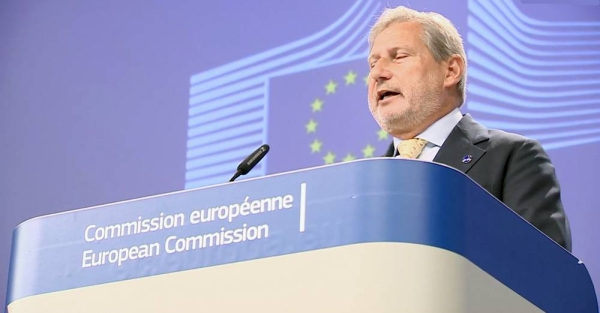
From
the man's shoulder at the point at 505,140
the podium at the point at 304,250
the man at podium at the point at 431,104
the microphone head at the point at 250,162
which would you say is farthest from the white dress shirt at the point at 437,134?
the podium at the point at 304,250

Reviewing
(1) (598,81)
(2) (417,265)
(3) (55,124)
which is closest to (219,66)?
(3) (55,124)

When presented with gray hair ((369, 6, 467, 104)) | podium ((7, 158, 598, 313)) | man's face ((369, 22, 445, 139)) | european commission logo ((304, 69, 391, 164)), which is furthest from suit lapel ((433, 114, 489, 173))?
european commission logo ((304, 69, 391, 164))

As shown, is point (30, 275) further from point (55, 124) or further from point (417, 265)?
point (55, 124)

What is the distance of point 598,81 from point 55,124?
6.63 feet

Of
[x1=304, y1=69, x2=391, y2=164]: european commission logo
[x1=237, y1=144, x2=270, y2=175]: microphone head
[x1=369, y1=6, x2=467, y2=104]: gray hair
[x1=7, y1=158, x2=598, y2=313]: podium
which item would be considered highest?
[x1=304, y1=69, x2=391, y2=164]: european commission logo

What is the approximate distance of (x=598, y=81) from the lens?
3.23 metres

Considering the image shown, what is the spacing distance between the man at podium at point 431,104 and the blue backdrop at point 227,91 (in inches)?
30.2

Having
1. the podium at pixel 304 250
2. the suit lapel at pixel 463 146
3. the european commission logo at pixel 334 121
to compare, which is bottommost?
the podium at pixel 304 250

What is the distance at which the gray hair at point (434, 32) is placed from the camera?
250 centimetres

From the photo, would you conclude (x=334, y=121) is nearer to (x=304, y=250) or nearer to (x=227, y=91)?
(x=227, y=91)

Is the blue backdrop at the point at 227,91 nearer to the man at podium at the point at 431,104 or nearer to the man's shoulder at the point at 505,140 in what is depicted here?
the man at podium at the point at 431,104

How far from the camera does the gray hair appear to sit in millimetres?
2500

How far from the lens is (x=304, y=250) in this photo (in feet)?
4.66

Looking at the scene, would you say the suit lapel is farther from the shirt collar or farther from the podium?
the podium
